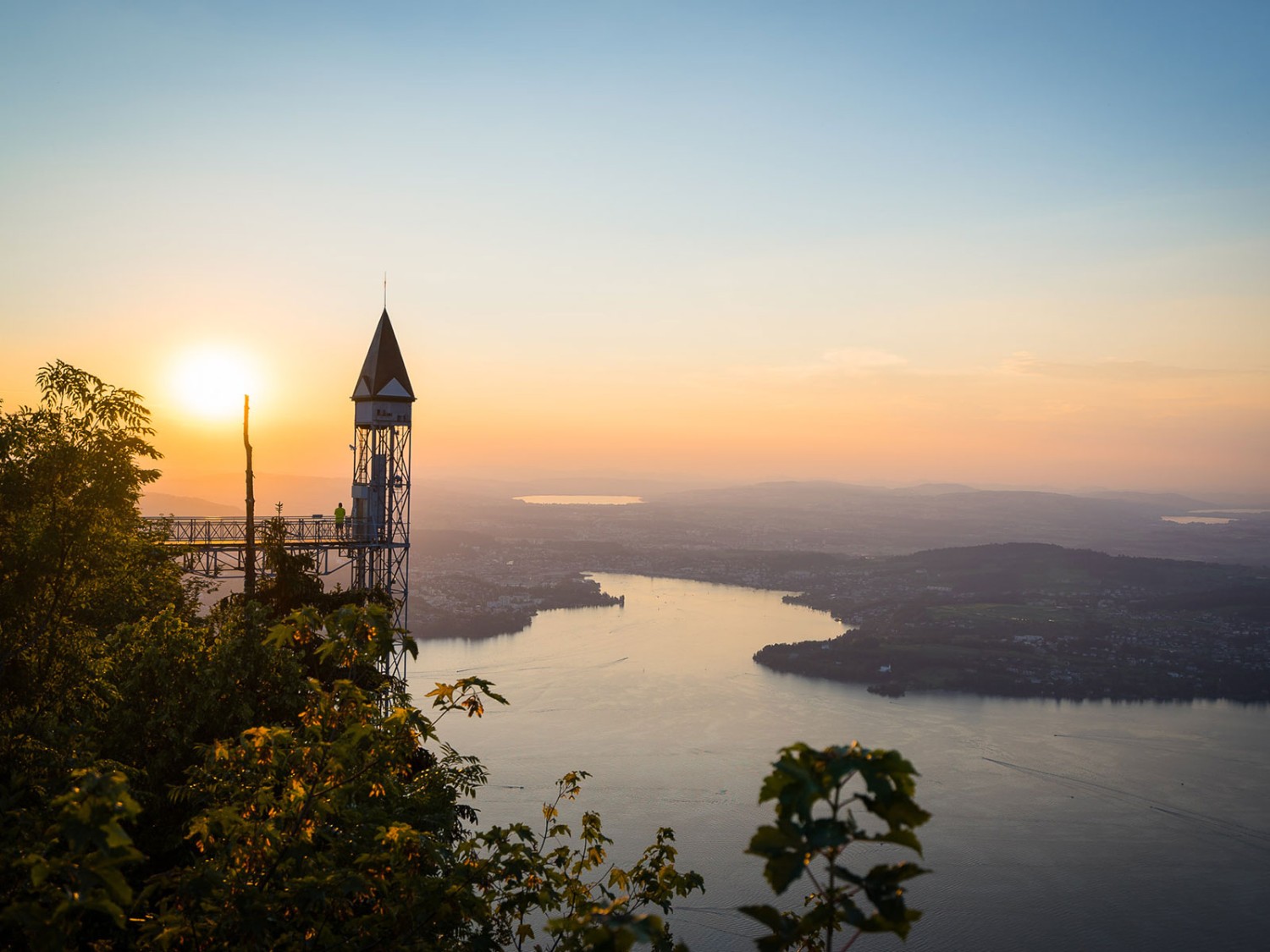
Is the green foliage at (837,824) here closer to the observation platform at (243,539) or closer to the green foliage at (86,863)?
the green foliage at (86,863)

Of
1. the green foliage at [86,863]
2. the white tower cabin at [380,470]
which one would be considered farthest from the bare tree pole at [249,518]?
the green foliage at [86,863]

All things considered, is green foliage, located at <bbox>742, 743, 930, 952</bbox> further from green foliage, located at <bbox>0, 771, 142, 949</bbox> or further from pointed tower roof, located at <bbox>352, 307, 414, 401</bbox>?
pointed tower roof, located at <bbox>352, 307, 414, 401</bbox>

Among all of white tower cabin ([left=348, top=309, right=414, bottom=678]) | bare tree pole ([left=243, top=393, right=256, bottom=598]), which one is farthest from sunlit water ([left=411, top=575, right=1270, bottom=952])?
bare tree pole ([left=243, top=393, right=256, bottom=598])

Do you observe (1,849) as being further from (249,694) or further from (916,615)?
(916,615)

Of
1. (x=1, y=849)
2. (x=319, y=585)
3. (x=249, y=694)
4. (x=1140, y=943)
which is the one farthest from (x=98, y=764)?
(x=1140, y=943)

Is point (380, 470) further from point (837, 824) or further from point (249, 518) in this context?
point (837, 824)

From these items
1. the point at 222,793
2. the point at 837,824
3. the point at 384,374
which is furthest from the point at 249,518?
the point at 837,824
